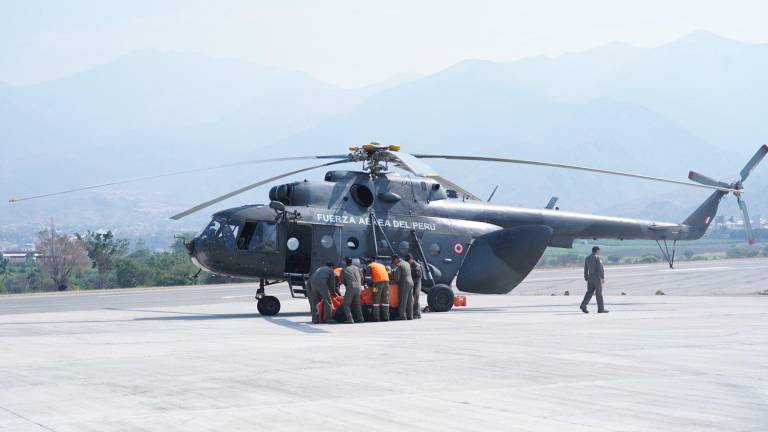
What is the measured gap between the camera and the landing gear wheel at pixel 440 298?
2417 centimetres

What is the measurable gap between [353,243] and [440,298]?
2.58m

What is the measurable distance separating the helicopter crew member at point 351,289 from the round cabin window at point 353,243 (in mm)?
2777

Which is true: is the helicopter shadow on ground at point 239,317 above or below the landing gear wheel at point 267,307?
below

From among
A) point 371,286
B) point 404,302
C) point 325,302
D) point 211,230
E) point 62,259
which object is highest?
point 211,230

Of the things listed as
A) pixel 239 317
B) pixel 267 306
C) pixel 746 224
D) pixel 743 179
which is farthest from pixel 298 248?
pixel 746 224

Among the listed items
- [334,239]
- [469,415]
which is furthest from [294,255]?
[469,415]

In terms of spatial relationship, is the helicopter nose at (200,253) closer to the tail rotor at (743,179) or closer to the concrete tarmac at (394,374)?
the concrete tarmac at (394,374)

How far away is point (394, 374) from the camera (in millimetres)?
11703

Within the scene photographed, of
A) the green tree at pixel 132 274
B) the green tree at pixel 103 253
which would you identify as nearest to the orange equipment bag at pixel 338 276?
the green tree at pixel 132 274

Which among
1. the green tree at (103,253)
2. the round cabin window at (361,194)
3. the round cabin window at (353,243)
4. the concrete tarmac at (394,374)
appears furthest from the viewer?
the green tree at (103,253)

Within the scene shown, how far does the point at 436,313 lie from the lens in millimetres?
23859

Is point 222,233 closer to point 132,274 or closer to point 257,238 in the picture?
point 257,238

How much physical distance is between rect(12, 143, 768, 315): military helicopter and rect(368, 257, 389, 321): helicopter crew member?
2109 mm

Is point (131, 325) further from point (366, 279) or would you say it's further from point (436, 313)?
point (436, 313)
